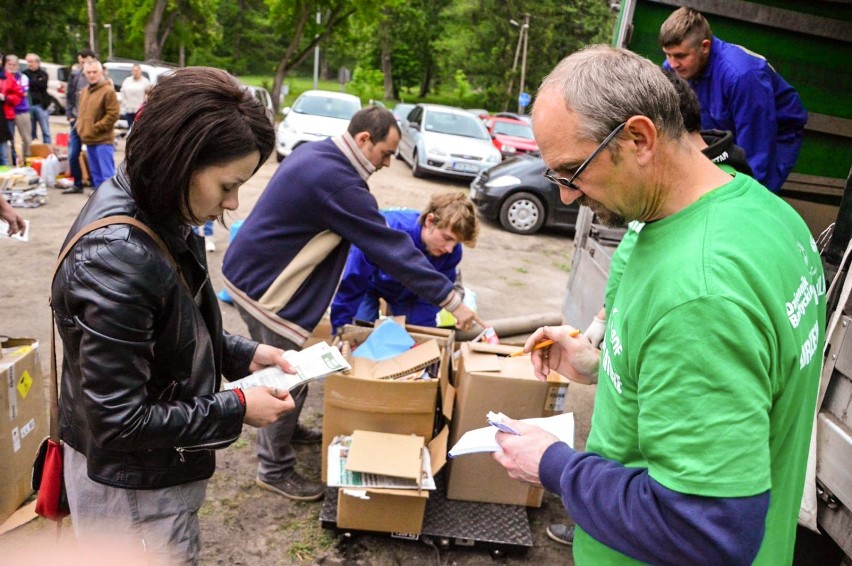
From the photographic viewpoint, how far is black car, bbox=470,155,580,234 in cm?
971

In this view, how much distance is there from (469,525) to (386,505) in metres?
0.46

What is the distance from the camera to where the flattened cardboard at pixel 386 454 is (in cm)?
280

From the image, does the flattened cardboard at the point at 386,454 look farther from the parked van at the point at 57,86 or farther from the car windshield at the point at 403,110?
the parked van at the point at 57,86

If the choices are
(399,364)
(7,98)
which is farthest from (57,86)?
(399,364)

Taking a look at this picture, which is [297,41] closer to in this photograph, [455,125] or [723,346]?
[455,125]

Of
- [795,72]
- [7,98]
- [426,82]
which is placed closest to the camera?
[795,72]

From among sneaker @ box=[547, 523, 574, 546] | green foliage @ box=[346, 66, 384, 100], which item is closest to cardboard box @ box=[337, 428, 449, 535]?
sneaker @ box=[547, 523, 574, 546]

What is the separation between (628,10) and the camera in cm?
395

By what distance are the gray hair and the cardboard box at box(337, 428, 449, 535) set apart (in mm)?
2061

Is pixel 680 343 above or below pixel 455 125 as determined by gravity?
above

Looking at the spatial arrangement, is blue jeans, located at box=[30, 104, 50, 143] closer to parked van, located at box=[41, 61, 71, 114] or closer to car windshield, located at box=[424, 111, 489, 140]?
parked van, located at box=[41, 61, 71, 114]

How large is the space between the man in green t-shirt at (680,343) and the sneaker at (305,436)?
Result: 8.85ft

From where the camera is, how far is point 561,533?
3242mm

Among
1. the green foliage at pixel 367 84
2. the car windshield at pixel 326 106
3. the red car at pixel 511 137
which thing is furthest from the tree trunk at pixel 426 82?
the car windshield at pixel 326 106
